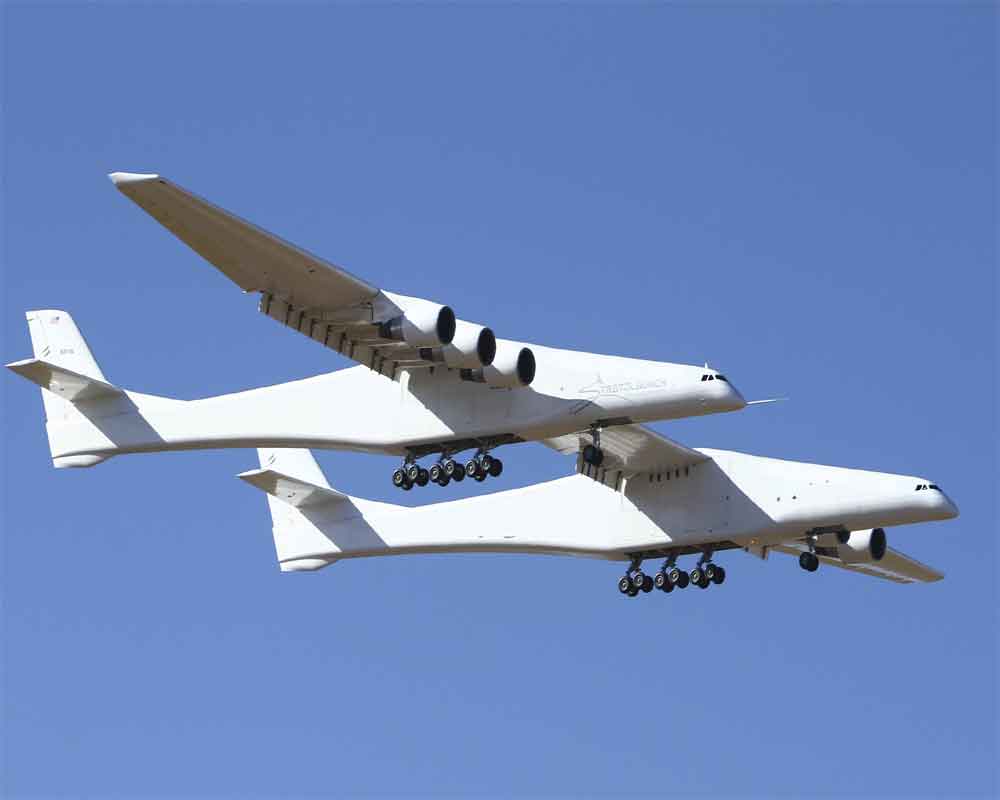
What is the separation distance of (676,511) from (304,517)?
9.68 m

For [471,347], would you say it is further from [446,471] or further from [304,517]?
[304,517]

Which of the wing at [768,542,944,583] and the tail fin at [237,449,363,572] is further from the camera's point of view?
the tail fin at [237,449,363,572]

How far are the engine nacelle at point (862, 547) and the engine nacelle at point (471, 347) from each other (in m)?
11.2

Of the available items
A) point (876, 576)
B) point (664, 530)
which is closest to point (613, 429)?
point (664, 530)

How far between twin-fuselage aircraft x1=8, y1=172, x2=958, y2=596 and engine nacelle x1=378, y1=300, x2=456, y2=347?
4 cm

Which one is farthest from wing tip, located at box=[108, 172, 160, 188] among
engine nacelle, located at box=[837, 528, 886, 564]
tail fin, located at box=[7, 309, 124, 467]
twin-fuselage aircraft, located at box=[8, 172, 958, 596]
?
engine nacelle, located at box=[837, 528, 886, 564]

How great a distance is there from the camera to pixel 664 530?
5234 centimetres

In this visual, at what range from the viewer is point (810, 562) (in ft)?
171

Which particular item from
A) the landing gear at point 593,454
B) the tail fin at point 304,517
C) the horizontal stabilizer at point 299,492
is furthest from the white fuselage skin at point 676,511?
the landing gear at point 593,454

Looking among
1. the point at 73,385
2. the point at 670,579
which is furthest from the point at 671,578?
the point at 73,385

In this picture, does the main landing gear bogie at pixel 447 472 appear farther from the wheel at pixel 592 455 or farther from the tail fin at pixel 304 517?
the tail fin at pixel 304 517

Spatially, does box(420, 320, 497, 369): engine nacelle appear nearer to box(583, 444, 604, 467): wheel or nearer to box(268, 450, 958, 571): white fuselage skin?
box(583, 444, 604, 467): wheel

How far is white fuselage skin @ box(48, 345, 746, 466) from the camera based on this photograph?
47125 mm

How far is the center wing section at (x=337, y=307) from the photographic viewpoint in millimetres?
45281
